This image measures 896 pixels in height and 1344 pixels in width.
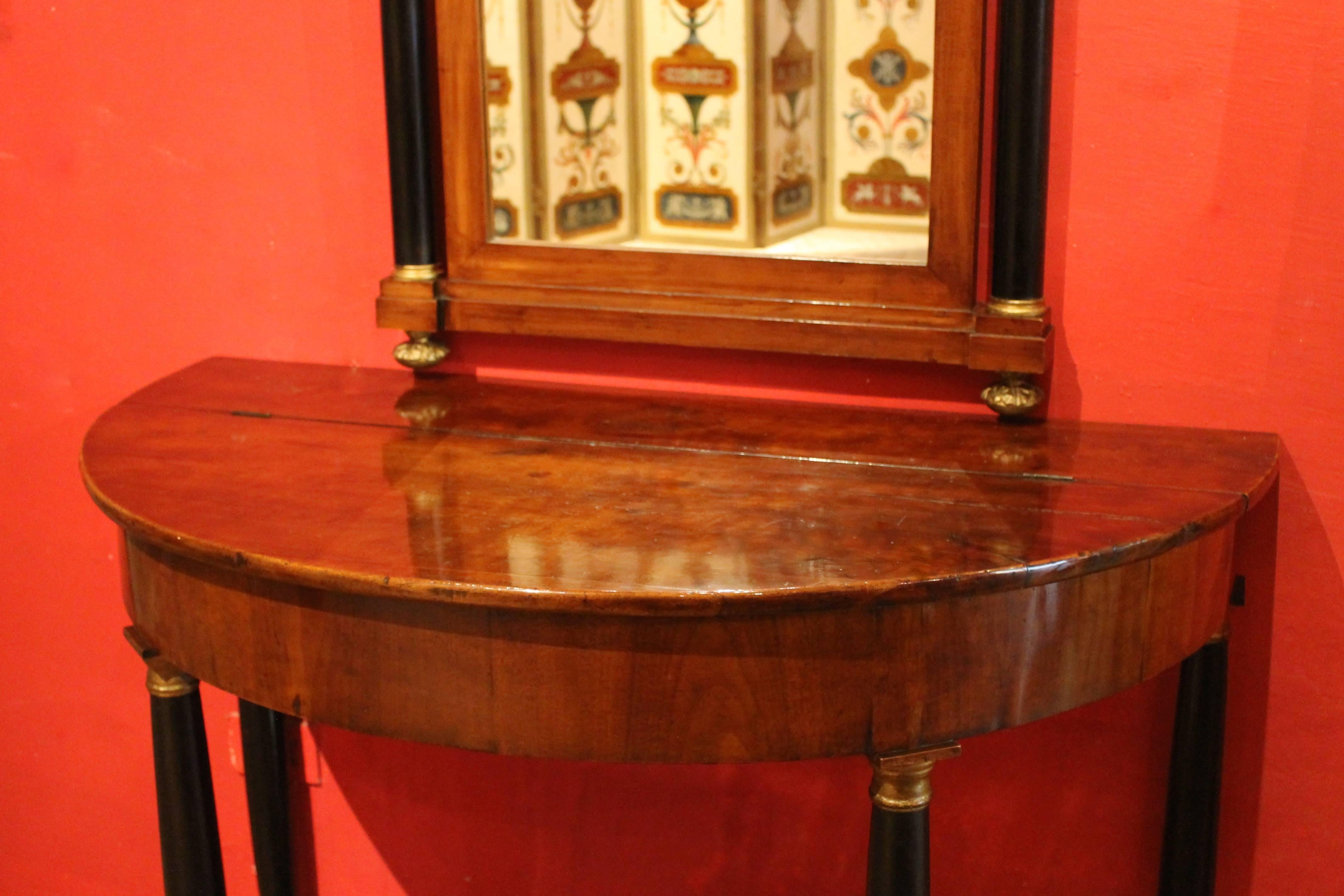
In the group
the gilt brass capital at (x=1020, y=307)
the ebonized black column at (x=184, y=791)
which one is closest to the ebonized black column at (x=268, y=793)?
the ebonized black column at (x=184, y=791)

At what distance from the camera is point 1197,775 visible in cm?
168

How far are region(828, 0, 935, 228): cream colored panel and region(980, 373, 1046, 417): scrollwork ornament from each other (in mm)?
203

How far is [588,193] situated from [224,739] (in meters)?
1.10

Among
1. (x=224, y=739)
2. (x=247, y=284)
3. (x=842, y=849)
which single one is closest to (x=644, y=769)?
(x=842, y=849)

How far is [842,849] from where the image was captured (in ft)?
6.35

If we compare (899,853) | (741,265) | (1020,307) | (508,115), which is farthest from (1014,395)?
(508,115)

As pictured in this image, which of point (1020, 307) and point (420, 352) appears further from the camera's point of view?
point (420, 352)

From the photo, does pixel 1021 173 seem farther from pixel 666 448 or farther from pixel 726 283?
pixel 666 448

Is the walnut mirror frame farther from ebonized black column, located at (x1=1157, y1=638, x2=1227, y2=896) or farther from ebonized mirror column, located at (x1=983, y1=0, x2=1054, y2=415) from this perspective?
ebonized black column, located at (x1=1157, y1=638, x2=1227, y2=896)

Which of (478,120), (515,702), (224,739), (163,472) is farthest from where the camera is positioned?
(224,739)

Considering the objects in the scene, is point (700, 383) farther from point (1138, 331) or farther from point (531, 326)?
point (1138, 331)

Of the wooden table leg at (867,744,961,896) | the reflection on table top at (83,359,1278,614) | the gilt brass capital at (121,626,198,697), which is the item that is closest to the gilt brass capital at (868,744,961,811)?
the wooden table leg at (867,744,961,896)

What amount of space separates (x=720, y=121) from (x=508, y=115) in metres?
0.29

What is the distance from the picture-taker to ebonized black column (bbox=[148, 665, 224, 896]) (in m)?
1.64
